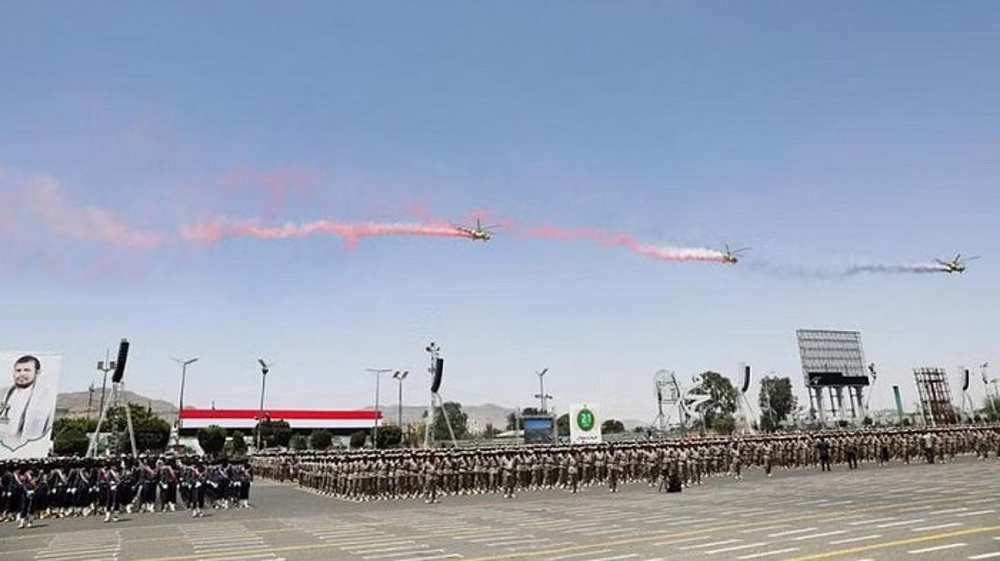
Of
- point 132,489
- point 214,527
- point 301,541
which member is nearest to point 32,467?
point 132,489

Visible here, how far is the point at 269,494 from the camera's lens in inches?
1464

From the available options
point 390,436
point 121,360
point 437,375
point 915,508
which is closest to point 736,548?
point 915,508

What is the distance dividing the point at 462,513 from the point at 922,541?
47.2 ft

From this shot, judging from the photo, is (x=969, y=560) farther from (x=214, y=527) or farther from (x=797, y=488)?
(x=214, y=527)

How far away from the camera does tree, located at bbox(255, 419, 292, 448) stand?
3398 inches

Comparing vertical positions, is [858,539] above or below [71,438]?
below

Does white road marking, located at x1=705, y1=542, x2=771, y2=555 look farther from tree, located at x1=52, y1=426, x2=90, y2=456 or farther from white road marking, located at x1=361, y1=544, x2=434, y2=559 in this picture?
tree, located at x1=52, y1=426, x2=90, y2=456

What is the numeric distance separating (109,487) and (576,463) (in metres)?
20.8

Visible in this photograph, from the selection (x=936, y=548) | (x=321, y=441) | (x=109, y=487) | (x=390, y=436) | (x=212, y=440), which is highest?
(x=390, y=436)

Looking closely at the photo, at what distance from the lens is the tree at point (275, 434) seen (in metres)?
86.3

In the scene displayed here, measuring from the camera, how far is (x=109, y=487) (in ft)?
82.2

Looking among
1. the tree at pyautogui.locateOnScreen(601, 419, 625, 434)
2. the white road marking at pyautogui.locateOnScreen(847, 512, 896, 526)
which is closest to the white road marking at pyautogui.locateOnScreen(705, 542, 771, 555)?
the white road marking at pyautogui.locateOnScreen(847, 512, 896, 526)

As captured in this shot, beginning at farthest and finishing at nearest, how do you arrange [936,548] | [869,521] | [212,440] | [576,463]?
[212,440], [576,463], [869,521], [936,548]

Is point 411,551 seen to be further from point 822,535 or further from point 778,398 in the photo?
point 778,398
